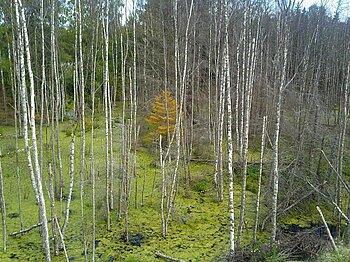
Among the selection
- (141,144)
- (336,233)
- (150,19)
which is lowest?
(336,233)

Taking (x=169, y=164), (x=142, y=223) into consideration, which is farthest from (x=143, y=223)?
(x=169, y=164)

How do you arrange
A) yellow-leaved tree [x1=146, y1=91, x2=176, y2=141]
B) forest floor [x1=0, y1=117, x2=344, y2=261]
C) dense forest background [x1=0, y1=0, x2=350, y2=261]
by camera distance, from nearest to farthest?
dense forest background [x1=0, y1=0, x2=350, y2=261]
forest floor [x1=0, y1=117, x2=344, y2=261]
yellow-leaved tree [x1=146, y1=91, x2=176, y2=141]

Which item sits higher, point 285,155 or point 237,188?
point 285,155

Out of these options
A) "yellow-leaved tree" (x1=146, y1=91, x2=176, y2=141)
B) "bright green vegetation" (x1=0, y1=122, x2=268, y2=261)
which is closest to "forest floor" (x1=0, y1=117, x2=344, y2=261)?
"bright green vegetation" (x1=0, y1=122, x2=268, y2=261)

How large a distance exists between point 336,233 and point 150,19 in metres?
10.2

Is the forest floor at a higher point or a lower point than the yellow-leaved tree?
lower

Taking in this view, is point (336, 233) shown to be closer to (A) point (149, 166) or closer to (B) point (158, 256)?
(B) point (158, 256)

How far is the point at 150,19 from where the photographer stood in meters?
13.1

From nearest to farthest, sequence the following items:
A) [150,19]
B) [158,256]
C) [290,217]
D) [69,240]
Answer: [158,256] → [69,240] → [290,217] → [150,19]

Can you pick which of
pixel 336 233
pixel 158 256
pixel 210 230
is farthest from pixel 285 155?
pixel 158 256

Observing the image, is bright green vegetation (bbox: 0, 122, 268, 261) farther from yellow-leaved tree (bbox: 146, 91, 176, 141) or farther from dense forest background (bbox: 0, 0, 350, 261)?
yellow-leaved tree (bbox: 146, 91, 176, 141)

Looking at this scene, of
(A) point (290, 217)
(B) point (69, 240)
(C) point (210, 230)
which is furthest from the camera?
(A) point (290, 217)

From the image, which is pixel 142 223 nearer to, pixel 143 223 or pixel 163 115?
pixel 143 223

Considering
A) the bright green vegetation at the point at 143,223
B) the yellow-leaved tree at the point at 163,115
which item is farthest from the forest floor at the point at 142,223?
the yellow-leaved tree at the point at 163,115
